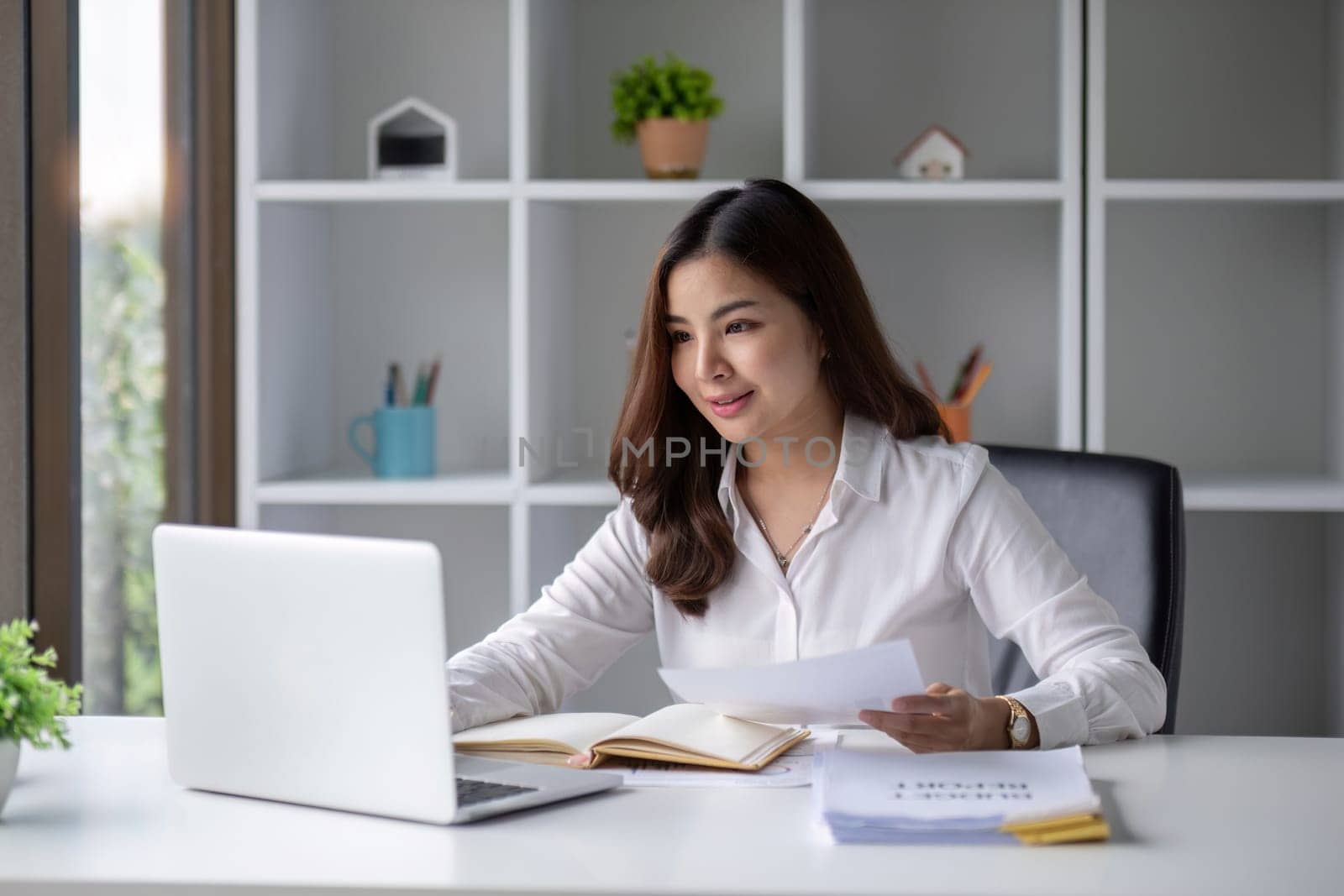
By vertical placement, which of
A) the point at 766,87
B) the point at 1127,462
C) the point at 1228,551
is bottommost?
the point at 1228,551

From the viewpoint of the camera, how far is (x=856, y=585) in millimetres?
1684

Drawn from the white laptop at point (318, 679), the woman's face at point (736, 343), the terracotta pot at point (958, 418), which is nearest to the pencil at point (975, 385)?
the terracotta pot at point (958, 418)

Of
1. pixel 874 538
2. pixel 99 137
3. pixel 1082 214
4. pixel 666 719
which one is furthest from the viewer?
pixel 1082 214

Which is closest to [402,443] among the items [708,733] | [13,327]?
[13,327]

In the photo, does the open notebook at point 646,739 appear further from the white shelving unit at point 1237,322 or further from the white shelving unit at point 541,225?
the white shelving unit at point 1237,322

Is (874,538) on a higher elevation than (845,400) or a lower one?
lower

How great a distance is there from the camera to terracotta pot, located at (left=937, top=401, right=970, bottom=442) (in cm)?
246

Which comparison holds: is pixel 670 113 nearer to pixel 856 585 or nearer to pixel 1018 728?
pixel 856 585

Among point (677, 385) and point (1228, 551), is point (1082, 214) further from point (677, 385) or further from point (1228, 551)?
point (677, 385)

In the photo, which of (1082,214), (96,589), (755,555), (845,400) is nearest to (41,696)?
(755,555)

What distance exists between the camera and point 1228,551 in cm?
266

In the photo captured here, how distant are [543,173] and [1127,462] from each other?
1213 mm

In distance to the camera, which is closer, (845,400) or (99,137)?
(845,400)

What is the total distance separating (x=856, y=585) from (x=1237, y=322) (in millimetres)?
1309
